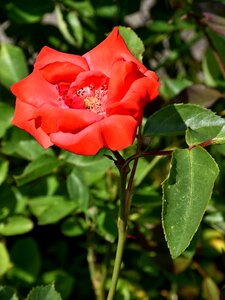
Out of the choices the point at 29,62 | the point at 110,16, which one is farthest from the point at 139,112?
the point at 29,62

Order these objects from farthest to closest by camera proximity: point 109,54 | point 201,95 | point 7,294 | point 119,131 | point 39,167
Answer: point 201,95, point 39,167, point 7,294, point 109,54, point 119,131

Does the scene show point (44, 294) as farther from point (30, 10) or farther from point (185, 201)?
point (30, 10)

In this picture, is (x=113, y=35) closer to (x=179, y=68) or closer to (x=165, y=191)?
(x=165, y=191)

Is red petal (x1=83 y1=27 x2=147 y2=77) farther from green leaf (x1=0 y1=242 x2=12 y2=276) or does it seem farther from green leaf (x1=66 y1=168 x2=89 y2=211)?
green leaf (x1=0 y1=242 x2=12 y2=276)

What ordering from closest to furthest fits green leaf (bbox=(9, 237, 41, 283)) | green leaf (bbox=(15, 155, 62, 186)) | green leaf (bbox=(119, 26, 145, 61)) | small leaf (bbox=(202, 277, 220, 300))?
green leaf (bbox=(119, 26, 145, 61)) < green leaf (bbox=(15, 155, 62, 186)) < small leaf (bbox=(202, 277, 220, 300)) < green leaf (bbox=(9, 237, 41, 283))

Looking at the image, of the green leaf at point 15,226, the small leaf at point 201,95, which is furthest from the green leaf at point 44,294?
the small leaf at point 201,95

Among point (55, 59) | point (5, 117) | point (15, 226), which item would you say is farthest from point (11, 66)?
point (55, 59)

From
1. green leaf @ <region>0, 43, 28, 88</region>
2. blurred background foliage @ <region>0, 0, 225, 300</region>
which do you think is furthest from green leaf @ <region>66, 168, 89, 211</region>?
green leaf @ <region>0, 43, 28, 88</region>
